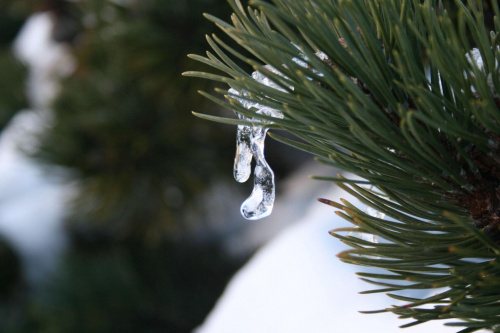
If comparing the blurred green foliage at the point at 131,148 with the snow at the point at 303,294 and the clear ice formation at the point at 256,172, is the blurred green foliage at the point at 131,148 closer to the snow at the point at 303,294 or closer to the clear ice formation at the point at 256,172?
the snow at the point at 303,294

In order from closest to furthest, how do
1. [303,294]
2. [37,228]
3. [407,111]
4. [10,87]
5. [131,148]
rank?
1. [407,111]
2. [303,294]
3. [131,148]
4. [37,228]
5. [10,87]

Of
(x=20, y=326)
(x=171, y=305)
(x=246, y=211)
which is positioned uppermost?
(x=246, y=211)

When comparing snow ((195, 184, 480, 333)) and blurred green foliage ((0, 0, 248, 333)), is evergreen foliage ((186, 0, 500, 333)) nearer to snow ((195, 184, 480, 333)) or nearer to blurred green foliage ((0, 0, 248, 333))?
snow ((195, 184, 480, 333))

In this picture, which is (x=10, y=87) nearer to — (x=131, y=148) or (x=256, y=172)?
(x=131, y=148)

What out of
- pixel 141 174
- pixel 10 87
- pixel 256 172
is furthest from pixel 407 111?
pixel 10 87

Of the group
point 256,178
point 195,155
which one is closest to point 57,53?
point 195,155

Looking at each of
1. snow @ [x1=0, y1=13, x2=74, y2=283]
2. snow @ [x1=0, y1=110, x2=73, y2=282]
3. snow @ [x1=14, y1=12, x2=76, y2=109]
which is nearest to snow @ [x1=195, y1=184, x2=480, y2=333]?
snow @ [x1=0, y1=13, x2=74, y2=283]

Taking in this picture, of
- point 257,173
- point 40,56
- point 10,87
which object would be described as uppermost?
point 40,56

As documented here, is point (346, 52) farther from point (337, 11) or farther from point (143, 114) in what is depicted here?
point (143, 114)
